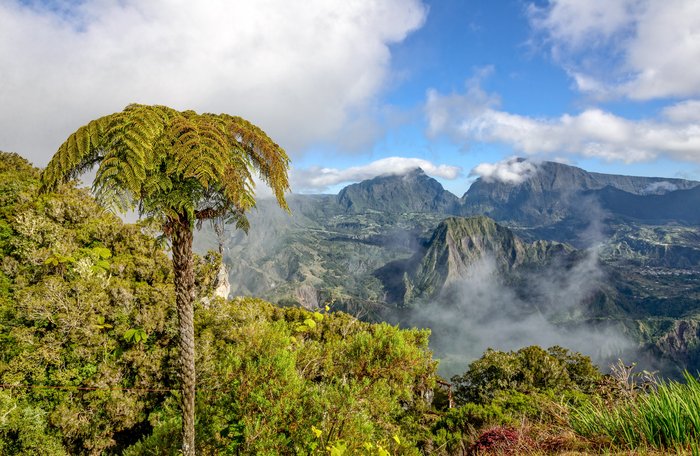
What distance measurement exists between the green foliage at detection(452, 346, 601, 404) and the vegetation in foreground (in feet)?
22.9

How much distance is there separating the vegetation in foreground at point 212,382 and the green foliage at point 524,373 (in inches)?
275

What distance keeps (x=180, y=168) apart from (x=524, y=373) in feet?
148

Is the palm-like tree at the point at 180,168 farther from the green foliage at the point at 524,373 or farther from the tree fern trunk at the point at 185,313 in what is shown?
the green foliage at the point at 524,373

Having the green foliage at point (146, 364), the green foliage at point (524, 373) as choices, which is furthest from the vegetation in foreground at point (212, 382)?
the green foliage at point (524, 373)

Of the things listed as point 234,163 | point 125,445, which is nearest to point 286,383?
point 234,163

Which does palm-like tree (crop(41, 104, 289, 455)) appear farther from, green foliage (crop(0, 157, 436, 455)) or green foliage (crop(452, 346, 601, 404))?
green foliage (crop(452, 346, 601, 404))

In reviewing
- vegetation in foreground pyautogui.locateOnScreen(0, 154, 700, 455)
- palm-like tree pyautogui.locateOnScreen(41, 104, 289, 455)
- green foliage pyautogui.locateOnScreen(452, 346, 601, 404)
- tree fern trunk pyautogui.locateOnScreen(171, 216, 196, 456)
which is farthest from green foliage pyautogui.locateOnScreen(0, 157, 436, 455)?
green foliage pyautogui.locateOnScreen(452, 346, 601, 404)

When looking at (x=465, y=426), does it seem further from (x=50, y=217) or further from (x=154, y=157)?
(x=50, y=217)

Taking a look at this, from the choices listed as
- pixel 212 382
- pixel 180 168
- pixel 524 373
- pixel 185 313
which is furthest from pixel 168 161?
pixel 524 373

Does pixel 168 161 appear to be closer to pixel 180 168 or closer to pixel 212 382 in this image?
pixel 180 168

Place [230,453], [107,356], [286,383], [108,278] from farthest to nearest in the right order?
[108,278], [107,356], [286,383], [230,453]

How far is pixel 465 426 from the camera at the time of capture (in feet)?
67.1

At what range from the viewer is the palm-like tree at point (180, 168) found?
7.31m

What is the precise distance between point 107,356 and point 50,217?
14925 millimetres
